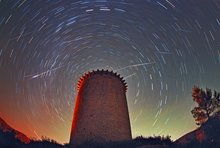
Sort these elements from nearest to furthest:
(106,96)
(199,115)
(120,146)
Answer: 1. (120,146)
2. (106,96)
3. (199,115)

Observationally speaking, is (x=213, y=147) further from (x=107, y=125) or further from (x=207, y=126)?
(x=207, y=126)

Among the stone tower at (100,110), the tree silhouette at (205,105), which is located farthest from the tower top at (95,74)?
the tree silhouette at (205,105)

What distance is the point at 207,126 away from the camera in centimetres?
3497

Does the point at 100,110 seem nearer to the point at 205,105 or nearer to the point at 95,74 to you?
the point at 95,74

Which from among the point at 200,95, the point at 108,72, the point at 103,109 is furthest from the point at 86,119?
the point at 200,95

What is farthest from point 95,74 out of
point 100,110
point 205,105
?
point 205,105

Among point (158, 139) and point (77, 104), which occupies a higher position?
point (77, 104)

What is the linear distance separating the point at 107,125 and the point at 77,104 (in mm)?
4087

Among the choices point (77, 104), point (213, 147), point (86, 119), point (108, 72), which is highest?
point (108, 72)

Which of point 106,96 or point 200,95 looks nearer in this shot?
point 106,96

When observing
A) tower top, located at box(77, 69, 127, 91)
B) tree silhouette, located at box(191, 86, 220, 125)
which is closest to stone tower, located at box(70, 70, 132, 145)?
tower top, located at box(77, 69, 127, 91)

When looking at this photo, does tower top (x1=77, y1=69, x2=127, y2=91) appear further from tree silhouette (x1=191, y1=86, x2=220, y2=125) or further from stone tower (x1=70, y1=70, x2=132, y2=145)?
tree silhouette (x1=191, y1=86, x2=220, y2=125)

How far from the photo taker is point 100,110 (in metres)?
22.8

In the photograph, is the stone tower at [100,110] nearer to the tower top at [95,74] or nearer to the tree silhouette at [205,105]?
the tower top at [95,74]
